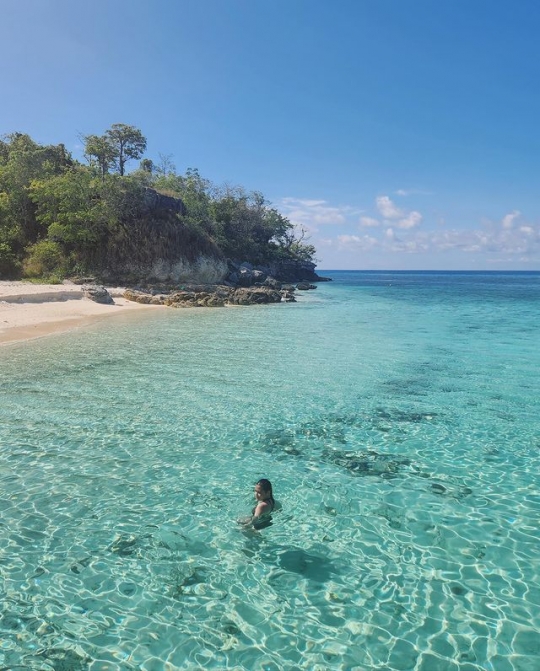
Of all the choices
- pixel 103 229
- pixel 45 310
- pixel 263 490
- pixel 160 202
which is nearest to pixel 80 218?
pixel 103 229

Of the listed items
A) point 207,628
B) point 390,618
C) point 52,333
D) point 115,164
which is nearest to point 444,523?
point 390,618

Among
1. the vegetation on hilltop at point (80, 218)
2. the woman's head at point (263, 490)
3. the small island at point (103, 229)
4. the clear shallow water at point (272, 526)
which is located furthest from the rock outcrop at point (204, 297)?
the woman's head at point (263, 490)

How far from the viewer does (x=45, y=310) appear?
26891 millimetres

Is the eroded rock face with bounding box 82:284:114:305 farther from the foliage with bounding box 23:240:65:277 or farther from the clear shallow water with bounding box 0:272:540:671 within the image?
the clear shallow water with bounding box 0:272:540:671

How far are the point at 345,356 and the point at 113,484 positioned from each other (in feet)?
39.2

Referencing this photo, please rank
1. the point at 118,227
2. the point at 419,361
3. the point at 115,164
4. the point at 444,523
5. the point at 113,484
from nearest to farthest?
the point at 444,523
the point at 113,484
the point at 419,361
the point at 118,227
the point at 115,164

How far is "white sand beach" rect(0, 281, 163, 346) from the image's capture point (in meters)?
21.8

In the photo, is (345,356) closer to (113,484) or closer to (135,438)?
(135,438)

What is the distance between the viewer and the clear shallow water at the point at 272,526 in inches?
164

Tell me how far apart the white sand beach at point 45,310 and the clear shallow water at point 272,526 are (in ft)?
29.1

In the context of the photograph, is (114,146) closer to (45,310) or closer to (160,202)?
(160,202)

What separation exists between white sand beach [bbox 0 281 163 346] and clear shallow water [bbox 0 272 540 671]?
8875mm

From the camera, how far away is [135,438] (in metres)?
8.97

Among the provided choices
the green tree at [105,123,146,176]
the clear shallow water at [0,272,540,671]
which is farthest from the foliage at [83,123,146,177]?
the clear shallow water at [0,272,540,671]
